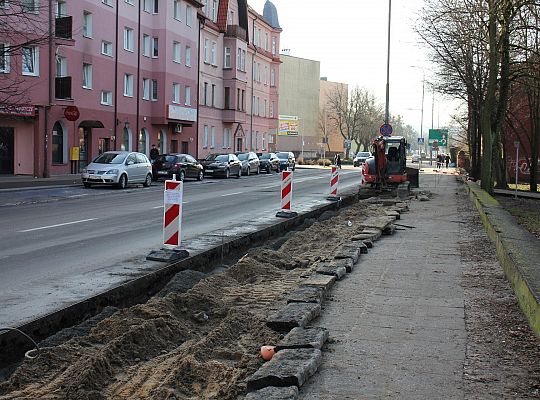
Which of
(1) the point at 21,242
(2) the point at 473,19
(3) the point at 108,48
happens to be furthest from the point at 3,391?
(3) the point at 108,48

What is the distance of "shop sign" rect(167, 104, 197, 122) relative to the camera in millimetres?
48263

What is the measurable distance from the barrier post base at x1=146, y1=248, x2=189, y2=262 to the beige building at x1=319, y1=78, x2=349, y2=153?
107m

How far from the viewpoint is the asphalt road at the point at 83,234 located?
882 cm

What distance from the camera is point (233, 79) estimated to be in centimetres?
6234

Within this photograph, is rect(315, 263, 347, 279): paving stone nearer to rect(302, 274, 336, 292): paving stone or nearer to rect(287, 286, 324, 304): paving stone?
rect(302, 274, 336, 292): paving stone

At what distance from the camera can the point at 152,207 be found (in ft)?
70.7

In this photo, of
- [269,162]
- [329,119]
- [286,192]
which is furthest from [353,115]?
[286,192]

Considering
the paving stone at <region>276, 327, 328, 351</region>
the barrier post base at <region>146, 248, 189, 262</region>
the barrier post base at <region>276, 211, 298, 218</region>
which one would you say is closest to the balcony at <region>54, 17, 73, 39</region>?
the barrier post base at <region>276, 211, 298, 218</region>

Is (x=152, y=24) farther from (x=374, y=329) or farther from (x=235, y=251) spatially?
(x=374, y=329)

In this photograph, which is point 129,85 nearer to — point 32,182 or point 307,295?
point 32,182

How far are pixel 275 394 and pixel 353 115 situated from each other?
115255 mm

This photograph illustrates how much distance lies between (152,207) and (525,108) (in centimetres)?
3207

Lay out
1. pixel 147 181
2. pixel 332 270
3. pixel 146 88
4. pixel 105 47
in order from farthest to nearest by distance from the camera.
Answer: pixel 146 88, pixel 105 47, pixel 147 181, pixel 332 270

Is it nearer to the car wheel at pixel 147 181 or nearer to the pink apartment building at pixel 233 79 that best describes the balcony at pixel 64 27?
the car wheel at pixel 147 181
